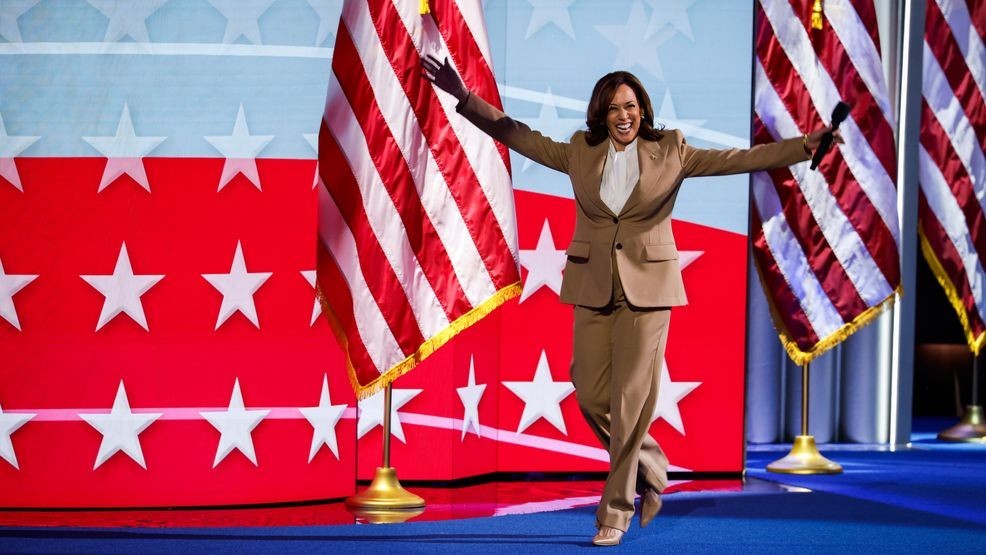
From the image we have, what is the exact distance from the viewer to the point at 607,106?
15.6 feet

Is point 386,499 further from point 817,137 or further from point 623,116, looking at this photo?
point 817,137

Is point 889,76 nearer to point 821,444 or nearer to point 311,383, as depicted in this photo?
point 821,444

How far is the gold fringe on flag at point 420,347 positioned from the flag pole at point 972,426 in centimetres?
455

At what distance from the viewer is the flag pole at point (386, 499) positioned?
537 cm

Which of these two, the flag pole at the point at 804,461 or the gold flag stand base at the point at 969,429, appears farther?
the gold flag stand base at the point at 969,429

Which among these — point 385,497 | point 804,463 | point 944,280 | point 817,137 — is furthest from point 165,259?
point 944,280

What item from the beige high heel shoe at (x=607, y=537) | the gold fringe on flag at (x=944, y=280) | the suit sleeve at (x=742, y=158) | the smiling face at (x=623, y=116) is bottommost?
the beige high heel shoe at (x=607, y=537)

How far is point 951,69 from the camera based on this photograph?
8383 millimetres

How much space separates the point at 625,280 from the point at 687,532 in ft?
3.21

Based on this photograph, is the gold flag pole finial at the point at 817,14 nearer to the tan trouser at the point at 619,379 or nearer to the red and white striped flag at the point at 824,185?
the red and white striped flag at the point at 824,185

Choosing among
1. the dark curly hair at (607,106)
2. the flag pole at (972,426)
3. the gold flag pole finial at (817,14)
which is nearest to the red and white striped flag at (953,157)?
the flag pole at (972,426)

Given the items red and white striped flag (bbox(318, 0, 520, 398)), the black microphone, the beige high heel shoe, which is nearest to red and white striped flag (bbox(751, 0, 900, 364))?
red and white striped flag (bbox(318, 0, 520, 398))

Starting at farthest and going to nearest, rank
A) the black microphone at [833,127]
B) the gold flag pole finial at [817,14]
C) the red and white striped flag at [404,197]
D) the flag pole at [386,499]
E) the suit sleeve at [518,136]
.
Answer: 1. the gold flag pole finial at [817,14]
2. the flag pole at [386,499]
3. the red and white striped flag at [404,197]
4. the suit sleeve at [518,136]
5. the black microphone at [833,127]

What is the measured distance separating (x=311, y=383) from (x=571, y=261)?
1.32 m
